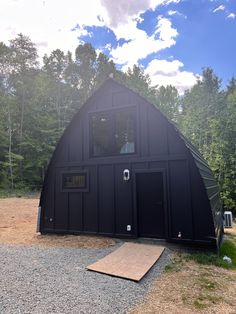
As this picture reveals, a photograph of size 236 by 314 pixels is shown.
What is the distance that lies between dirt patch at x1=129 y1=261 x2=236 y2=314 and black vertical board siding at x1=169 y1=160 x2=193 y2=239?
1.25 meters

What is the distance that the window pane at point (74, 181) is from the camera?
Answer: 6934 millimetres

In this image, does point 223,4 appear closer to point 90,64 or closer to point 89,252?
point 89,252

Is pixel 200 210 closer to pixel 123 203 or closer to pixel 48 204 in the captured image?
pixel 123 203

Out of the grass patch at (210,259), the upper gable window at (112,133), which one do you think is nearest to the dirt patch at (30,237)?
the grass patch at (210,259)

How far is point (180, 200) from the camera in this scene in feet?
18.9

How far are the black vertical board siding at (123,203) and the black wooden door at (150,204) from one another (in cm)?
23

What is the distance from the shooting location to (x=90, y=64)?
2442 centimetres

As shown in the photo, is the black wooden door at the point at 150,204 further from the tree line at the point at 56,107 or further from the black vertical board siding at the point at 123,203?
the tree line at the point at 56,107

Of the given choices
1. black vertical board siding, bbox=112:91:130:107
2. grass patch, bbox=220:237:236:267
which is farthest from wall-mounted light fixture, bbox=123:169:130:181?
grass patch, bbox=220:237:236:267

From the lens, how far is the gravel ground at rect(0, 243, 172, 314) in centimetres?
288

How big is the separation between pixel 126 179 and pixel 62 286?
335 centimetres

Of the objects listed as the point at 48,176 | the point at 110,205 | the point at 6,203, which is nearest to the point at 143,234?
the point at 110,205

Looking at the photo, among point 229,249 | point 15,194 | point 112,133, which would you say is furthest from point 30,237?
point 15,194

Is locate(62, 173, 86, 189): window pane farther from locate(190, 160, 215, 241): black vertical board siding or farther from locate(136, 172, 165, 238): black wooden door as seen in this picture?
locate(190, 160, 215, 241): black vertical board siding
